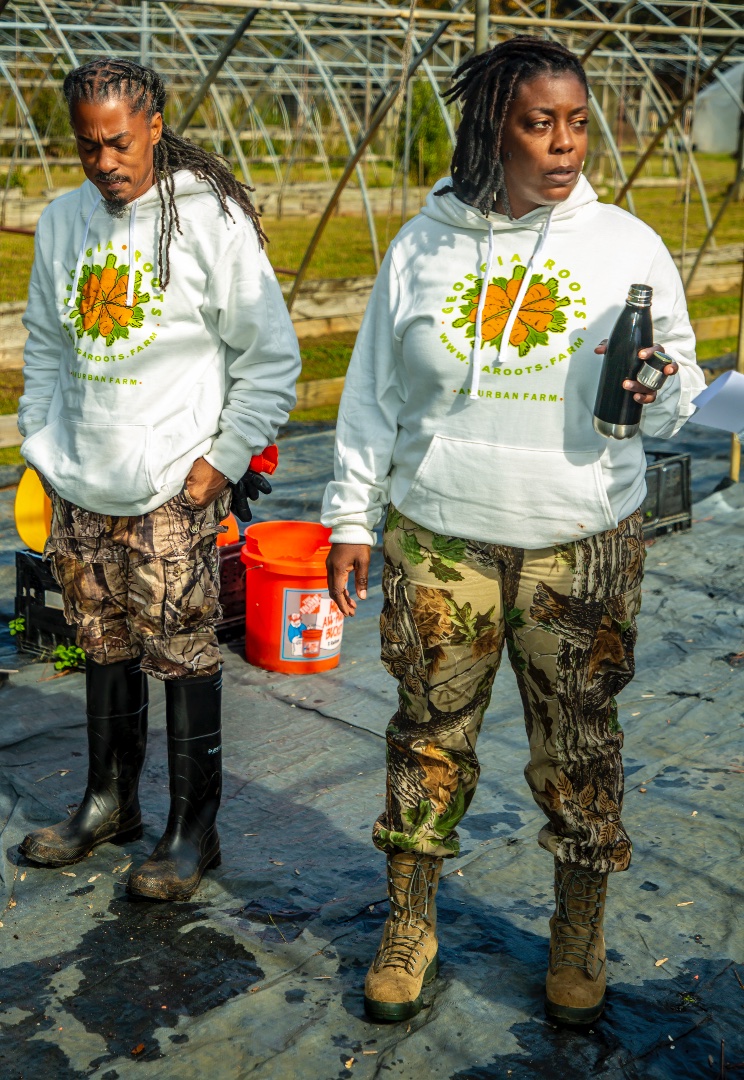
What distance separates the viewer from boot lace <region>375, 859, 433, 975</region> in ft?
7.25

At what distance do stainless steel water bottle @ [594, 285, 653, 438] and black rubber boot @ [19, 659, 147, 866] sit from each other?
1277mm

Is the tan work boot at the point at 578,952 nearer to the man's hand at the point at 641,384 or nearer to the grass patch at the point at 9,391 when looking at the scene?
the man's hand at the point at 641,384

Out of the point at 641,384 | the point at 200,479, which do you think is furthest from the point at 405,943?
the point at 641,384

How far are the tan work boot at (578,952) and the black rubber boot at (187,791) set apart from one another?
0.81m

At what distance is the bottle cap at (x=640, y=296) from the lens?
6.10ft

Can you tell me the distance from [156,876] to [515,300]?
55.4 inches

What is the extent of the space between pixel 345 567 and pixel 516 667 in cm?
35

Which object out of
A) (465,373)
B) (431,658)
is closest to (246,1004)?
(431,658)

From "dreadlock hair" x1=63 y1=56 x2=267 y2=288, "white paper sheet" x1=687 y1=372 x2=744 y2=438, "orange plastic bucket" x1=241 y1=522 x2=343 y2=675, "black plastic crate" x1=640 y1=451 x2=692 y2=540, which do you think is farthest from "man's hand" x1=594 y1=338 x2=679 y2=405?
"black plastic crate" x1=640 y1=451 x2=692 y2=540

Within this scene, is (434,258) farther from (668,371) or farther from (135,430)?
(135,430)

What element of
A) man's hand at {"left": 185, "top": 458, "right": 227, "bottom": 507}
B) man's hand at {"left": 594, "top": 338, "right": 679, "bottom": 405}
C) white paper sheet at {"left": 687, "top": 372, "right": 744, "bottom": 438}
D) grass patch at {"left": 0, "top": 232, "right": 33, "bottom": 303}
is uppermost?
man's hand at {"left": 594, "top": 338, "right": 679, "bottom": 405}

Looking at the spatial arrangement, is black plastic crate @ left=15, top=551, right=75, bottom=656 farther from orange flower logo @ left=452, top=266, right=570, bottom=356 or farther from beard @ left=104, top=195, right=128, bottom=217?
orange flower logo @ left=452, top=266, right=570, bottom=356

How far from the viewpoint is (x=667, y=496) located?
5148 mm

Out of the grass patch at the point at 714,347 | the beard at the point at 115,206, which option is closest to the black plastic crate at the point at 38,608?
the beard at the point at 115,206
